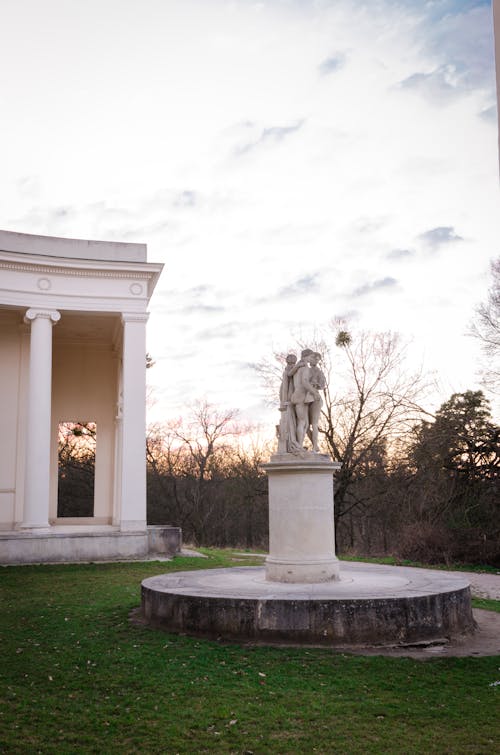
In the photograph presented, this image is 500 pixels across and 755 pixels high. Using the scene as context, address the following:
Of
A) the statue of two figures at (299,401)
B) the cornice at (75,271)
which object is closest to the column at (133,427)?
the cornice at (75,271)

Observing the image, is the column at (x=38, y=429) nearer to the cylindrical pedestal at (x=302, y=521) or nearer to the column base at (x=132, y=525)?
the column base at (x=132, y=525)

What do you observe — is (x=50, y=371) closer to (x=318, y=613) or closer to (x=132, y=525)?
(x=132, y=525)

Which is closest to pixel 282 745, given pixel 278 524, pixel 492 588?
pixel 278 524

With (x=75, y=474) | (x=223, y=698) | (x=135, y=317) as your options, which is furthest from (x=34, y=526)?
(x=75, y=474)

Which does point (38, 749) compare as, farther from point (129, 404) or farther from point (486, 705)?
point (129, 404)

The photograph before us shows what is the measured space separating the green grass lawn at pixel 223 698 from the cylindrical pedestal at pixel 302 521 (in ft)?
8.72

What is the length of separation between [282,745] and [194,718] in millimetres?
1056

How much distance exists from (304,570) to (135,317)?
568 inches

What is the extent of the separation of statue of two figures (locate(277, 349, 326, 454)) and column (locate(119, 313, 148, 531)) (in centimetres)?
1131

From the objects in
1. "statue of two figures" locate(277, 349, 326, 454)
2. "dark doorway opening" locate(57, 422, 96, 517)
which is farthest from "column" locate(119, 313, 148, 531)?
"dark doorway opening" locate(57, 422, 96, 517)

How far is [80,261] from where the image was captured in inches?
944

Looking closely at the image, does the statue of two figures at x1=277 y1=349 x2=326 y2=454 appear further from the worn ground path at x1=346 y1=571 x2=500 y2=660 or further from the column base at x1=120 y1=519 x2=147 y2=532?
the column base at x1=120 y1=519 x2=147 y2=532

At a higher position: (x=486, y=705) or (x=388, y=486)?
(x=388, y=486)

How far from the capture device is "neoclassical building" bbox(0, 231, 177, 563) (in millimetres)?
22234
